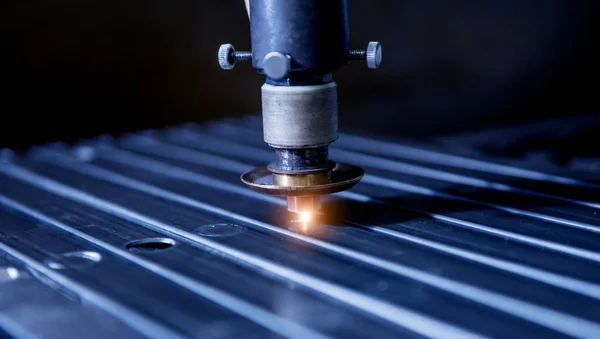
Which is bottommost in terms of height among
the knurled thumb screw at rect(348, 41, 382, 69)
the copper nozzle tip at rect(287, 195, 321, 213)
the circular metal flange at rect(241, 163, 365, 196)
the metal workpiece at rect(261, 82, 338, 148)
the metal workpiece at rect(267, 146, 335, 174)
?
the copper nozzle tip at rect(287, 195, 321, 213)

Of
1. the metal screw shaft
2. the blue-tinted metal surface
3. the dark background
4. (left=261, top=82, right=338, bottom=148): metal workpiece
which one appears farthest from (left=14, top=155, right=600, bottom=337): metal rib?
the dark background

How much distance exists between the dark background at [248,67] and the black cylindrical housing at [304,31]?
4.39 ft

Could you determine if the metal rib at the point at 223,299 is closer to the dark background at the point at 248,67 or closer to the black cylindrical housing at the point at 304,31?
the black cylindrical housing at the point at 304,31

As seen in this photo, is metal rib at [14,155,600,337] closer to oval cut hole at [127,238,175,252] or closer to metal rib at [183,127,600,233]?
oval cut hole at [127,238,175,252]

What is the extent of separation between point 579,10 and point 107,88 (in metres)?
2.02

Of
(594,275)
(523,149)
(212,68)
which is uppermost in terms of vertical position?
(212,68)

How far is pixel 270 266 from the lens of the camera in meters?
0.76

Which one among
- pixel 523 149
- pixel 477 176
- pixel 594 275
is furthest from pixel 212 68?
pixel 594 275

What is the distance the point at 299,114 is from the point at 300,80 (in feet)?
0.14

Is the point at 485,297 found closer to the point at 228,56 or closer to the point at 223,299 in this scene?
the point at 223,299

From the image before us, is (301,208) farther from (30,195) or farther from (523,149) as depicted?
(523,149)

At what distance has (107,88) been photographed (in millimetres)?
2146

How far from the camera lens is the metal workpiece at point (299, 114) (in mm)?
850

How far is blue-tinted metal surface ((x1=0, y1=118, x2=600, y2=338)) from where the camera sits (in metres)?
0.63
